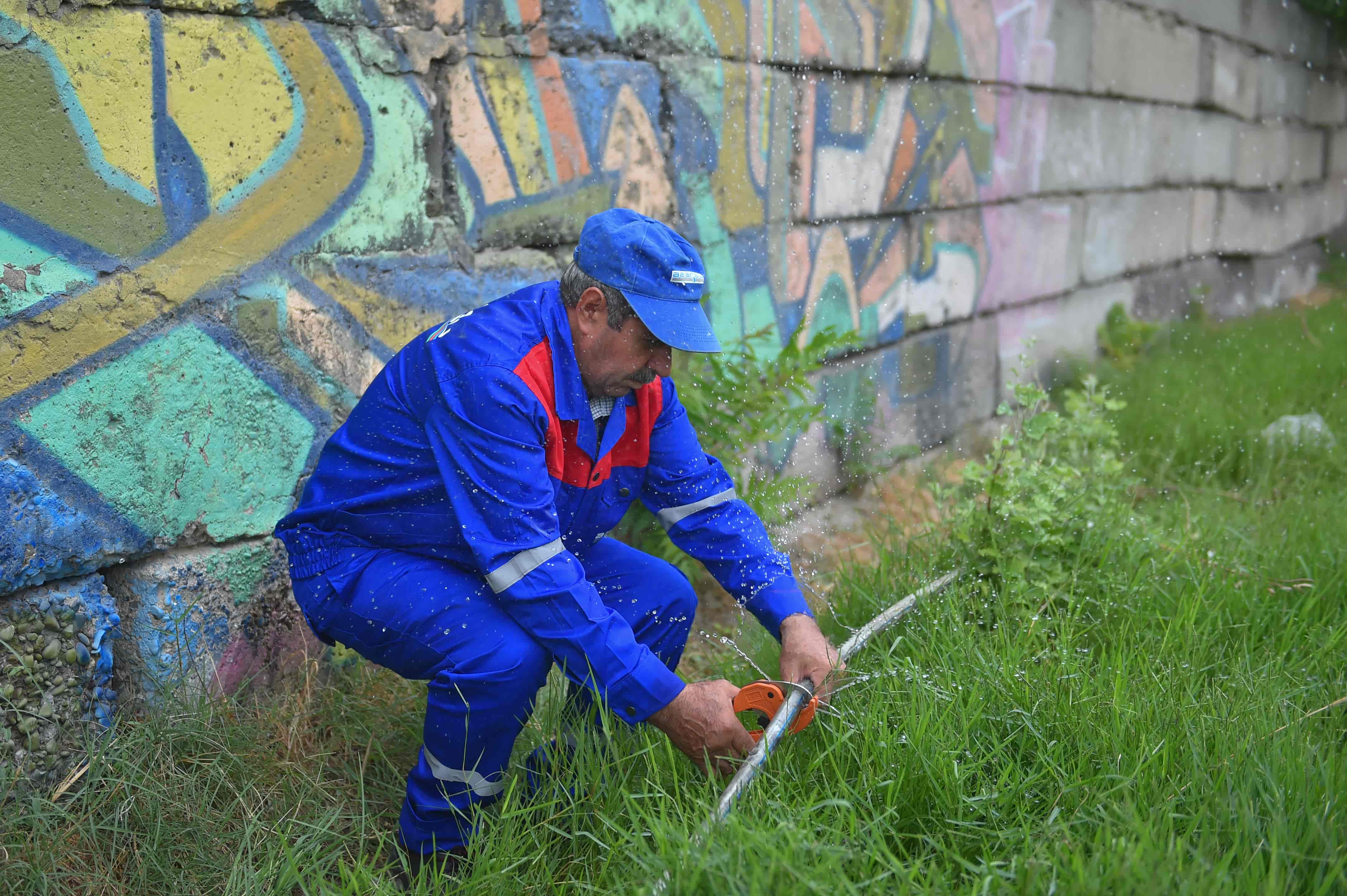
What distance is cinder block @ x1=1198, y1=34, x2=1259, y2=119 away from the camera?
830 cm

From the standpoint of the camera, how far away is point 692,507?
2.72 meters

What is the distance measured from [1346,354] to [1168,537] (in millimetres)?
3441

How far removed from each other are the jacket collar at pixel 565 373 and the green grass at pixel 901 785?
679 mm

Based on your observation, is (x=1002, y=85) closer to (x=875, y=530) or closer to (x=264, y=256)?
(x=875, y=530)

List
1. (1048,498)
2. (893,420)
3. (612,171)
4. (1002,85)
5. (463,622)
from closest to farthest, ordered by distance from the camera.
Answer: (463,622) < (1048,498) < (612,171) < (893,420) < (1002,85)

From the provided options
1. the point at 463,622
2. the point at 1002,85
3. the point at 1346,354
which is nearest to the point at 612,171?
the point at 463,622

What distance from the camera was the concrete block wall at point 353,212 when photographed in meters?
2.47

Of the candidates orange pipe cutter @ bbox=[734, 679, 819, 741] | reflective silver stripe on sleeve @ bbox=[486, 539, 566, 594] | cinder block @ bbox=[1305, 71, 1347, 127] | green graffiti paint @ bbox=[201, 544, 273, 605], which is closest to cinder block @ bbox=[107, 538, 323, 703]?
green graffiti paint @ bbox=[201, 544, 273, 605]

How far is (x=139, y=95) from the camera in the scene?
8.34 feet

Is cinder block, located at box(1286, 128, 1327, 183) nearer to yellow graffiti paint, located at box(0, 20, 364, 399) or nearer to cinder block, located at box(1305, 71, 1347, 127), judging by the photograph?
cinder block, located at box(1305, 71, 1347, 127)

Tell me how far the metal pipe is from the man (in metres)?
0.05

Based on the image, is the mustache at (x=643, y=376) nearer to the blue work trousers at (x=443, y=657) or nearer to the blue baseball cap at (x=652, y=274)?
the blue baseball cap at (x=652, y=274)

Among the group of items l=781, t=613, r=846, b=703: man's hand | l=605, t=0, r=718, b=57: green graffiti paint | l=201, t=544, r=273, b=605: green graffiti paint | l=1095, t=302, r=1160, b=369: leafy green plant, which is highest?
l=605, t=0, r=718, b=57: green graffiti paint

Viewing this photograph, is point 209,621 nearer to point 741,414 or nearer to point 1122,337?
point 741,414
